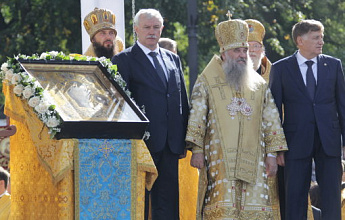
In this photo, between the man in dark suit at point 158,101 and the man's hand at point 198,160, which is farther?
the man's hand at point 198,160

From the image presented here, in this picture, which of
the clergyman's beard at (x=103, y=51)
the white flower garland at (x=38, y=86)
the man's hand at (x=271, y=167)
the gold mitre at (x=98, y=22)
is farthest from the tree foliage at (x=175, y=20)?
the white flower garland at (x=38, y=86)

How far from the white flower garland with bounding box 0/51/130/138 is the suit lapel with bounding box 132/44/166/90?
1.08 ft

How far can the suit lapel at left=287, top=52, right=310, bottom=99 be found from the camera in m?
10.2

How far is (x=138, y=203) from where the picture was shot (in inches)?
358

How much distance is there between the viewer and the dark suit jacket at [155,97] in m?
9.66

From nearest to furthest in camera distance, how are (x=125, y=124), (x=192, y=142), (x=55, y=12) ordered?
(x=125, y=124) < (x=192, y=142) < (x=55, y=12)

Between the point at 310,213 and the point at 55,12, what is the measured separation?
13255mm

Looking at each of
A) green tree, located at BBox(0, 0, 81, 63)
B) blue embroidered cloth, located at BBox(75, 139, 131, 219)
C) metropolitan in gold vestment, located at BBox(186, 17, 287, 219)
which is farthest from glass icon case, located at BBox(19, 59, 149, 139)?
green tree, located at BBox(0, 0, 81, 63)

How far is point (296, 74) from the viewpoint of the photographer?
1025cm

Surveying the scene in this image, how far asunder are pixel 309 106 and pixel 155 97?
5.09ft

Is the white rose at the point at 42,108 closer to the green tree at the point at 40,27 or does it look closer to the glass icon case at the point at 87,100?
the glass icon case at the point at 87,100

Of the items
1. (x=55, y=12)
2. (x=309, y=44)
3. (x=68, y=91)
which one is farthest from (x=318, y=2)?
(x=68, y=91)

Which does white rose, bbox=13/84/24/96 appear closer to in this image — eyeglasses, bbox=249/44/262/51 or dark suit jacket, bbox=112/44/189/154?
dark suit jacket, bbox=112/44/189/154

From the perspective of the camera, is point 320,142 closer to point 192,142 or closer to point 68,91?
point 192,142
